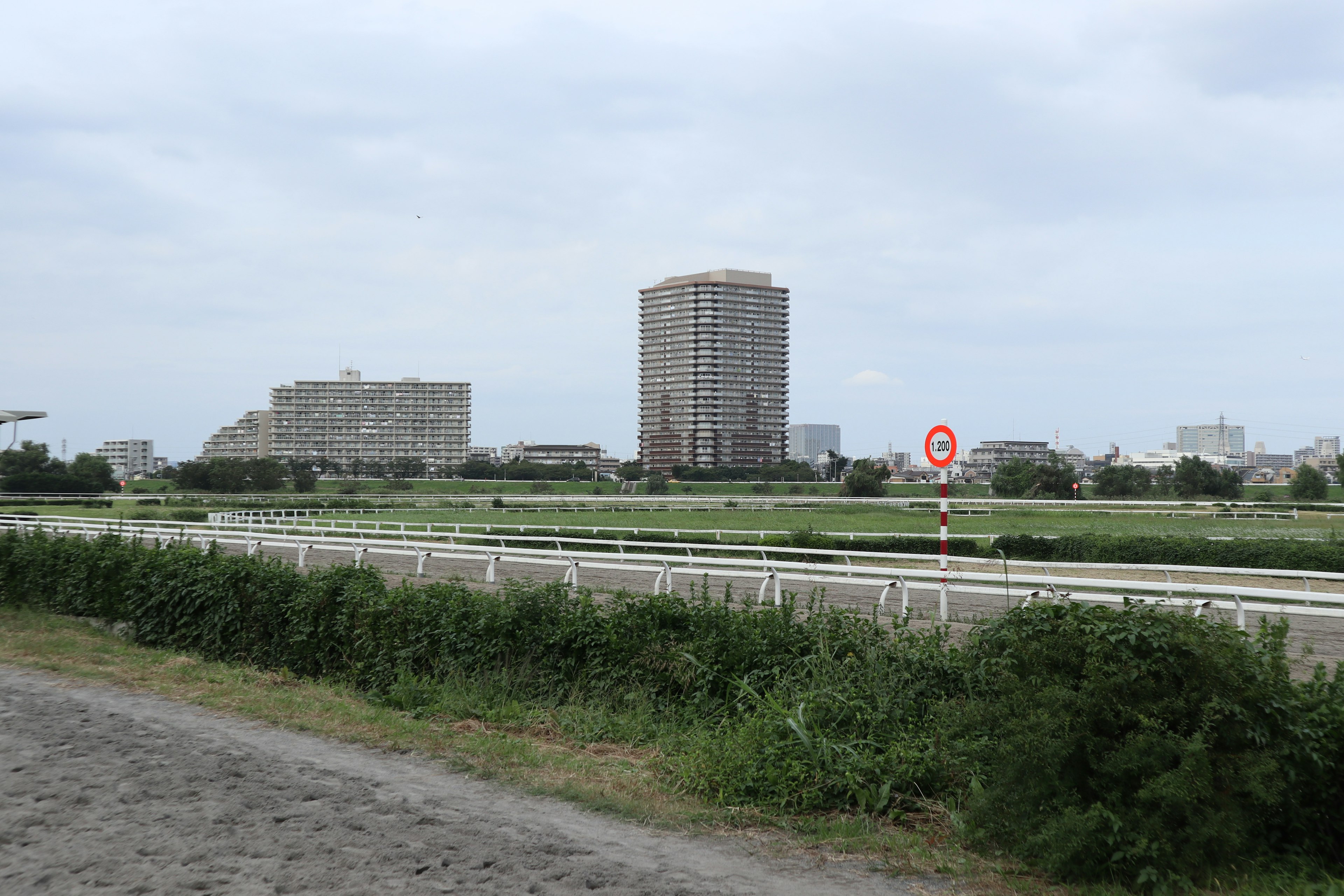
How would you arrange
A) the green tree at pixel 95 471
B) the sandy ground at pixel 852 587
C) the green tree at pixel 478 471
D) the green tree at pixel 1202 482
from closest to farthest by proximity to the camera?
the sandy ground at pixel 852 587, the green tree at pixel 95 471, the green tree at pixel 1202 482, the green tree at pixel 478 471

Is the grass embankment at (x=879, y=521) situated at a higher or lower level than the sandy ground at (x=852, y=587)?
lower

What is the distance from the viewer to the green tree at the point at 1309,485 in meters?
72.1

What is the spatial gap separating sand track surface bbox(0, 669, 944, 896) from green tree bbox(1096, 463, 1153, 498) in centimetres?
9258

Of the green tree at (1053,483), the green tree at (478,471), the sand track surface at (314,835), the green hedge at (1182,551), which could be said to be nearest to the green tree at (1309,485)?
the green tree at (1053,483)

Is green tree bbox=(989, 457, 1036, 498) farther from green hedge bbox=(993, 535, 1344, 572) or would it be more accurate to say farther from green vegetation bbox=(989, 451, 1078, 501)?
green hedge bbox=(993, 535, 1344, 572)

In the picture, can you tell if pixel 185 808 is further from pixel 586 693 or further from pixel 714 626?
pixel 714 626

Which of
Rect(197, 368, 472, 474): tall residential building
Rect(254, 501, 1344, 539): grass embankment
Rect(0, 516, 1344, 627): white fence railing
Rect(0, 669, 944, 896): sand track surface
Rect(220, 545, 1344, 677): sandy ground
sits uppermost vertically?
Rect(197, 368, 472, 474): tall residential building

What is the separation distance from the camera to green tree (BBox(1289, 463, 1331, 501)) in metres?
72.1

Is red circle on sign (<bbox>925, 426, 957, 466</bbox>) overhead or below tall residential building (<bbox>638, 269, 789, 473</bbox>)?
below

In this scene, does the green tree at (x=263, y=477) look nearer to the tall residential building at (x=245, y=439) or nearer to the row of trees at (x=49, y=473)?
the row of trees at (x=49, y=473)

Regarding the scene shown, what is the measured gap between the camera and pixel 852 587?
17250mm

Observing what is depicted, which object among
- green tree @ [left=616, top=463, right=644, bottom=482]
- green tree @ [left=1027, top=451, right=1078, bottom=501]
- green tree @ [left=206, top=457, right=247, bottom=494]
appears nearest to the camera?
green tree @ [left=206, top=457, right=247, bottom=494]

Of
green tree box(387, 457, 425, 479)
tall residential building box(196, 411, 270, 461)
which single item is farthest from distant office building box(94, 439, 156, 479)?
green tree box(387, 457, 425, 479)

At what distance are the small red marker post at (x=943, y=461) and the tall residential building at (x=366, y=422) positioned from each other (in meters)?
133
